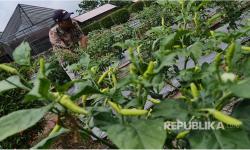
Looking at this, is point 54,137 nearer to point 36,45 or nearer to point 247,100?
point 247,100

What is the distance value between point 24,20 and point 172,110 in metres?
31.3

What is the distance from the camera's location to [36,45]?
28328mm

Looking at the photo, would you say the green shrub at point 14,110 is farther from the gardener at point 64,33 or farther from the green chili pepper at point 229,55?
the green chili pepper at point 229,55

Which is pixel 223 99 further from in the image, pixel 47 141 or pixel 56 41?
pixel 56 41

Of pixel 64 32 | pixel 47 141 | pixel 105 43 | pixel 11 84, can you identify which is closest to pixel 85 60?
pixel 11 84

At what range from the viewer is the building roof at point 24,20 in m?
30.6

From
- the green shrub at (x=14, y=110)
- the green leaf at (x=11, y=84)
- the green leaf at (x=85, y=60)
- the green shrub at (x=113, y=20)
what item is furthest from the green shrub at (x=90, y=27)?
the green leaf at (x=11, y=84)

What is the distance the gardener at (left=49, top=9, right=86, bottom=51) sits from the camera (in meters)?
5.39

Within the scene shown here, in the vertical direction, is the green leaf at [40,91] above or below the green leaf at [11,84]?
above

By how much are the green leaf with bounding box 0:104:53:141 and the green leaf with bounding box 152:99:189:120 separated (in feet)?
0.86

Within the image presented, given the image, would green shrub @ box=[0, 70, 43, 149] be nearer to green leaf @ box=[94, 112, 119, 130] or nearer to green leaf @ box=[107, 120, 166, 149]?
green leaf @ box=[94, 112, 119, 130]

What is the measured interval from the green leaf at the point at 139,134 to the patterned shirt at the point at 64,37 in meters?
4.64

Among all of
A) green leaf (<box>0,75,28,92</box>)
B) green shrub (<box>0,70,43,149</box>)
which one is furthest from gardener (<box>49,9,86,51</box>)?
green leaf (<box>0,75,28,92</box>)

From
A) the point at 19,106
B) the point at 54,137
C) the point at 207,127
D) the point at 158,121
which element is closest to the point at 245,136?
the point at 207,127
